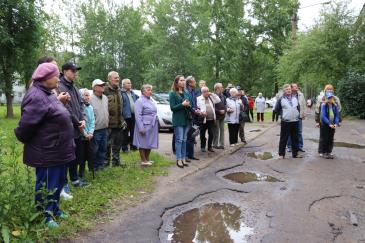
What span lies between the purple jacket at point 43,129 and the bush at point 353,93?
21594 mm

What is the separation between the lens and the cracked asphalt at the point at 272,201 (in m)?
4.71

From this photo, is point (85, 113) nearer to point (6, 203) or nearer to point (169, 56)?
point (6, 203)

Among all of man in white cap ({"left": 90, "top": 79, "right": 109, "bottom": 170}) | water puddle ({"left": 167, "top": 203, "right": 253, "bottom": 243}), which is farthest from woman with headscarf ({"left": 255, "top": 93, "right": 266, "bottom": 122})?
water puddle ({"left": 167, "top": 203, "right": 253, "bottom": 243})

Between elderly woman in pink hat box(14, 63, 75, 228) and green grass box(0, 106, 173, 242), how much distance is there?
18 centimetres

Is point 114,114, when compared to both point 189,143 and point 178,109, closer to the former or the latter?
point 178,109

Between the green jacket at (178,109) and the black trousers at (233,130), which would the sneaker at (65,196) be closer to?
the green jacket at (178,109)

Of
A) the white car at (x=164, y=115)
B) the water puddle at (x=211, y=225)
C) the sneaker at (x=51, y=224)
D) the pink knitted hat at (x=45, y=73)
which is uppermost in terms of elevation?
the pink knitted hat at (x=45, y=73)

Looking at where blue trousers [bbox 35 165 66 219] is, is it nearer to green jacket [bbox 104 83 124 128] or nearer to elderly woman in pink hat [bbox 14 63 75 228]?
elderly woman in pink hat [bbox 14 63 75 228]

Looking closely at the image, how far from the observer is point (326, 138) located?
32.3ft

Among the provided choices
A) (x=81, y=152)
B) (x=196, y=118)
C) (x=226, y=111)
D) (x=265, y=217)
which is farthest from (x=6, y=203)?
(x=226, y=111)

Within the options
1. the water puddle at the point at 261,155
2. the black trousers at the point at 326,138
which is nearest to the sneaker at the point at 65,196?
the water puddle at the point at 261,155

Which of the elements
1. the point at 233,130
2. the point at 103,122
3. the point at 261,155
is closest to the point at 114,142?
the point at 103,122

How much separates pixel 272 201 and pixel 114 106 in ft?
11.9

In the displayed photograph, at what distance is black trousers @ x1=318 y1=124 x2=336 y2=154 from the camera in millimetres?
9711
